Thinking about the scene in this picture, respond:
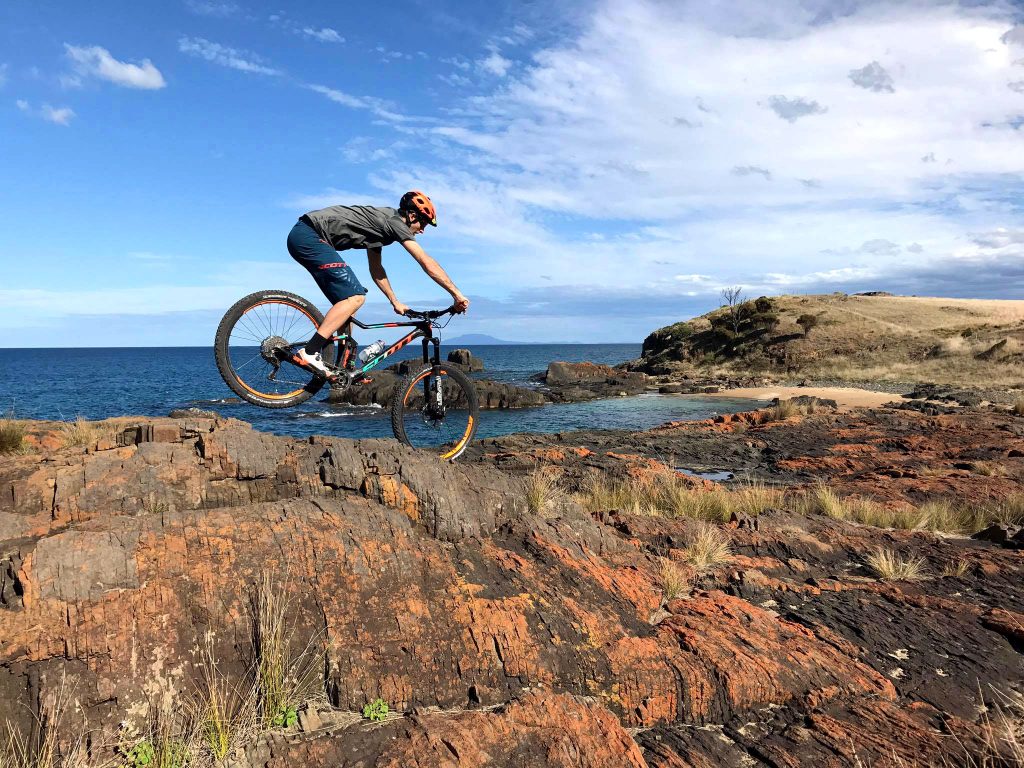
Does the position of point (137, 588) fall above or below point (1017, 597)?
above

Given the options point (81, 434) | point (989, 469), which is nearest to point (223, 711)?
point (81, 434)

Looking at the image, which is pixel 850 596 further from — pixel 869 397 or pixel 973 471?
pixel 869 397

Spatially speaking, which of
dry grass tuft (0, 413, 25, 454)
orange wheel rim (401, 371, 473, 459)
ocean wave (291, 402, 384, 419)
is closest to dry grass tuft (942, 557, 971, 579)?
orange wheel rim (401, 371, 473, 459)

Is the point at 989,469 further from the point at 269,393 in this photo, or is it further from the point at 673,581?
the point at 269,393

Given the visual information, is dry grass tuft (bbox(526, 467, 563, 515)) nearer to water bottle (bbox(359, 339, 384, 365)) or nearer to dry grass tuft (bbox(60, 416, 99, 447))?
water bottle (bbox(359, 339, 384, 365))

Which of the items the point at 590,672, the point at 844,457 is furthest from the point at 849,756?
the point at 844,457

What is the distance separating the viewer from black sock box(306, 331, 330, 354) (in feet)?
19.5

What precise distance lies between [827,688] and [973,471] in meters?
14.1

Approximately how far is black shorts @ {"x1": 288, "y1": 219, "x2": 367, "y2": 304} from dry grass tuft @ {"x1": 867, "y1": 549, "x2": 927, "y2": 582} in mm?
7062

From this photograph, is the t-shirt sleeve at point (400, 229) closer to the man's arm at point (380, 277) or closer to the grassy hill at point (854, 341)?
the man's arm at point (380, 277)

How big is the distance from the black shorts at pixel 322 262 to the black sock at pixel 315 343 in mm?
403

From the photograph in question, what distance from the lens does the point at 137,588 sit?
408 centimetres

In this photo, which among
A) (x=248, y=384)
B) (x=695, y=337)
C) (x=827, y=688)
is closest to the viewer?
(x=827, y=688)

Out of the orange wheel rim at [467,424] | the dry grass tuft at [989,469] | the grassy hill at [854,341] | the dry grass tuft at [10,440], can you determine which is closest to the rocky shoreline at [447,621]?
the orange wheel rim at [467,424]
